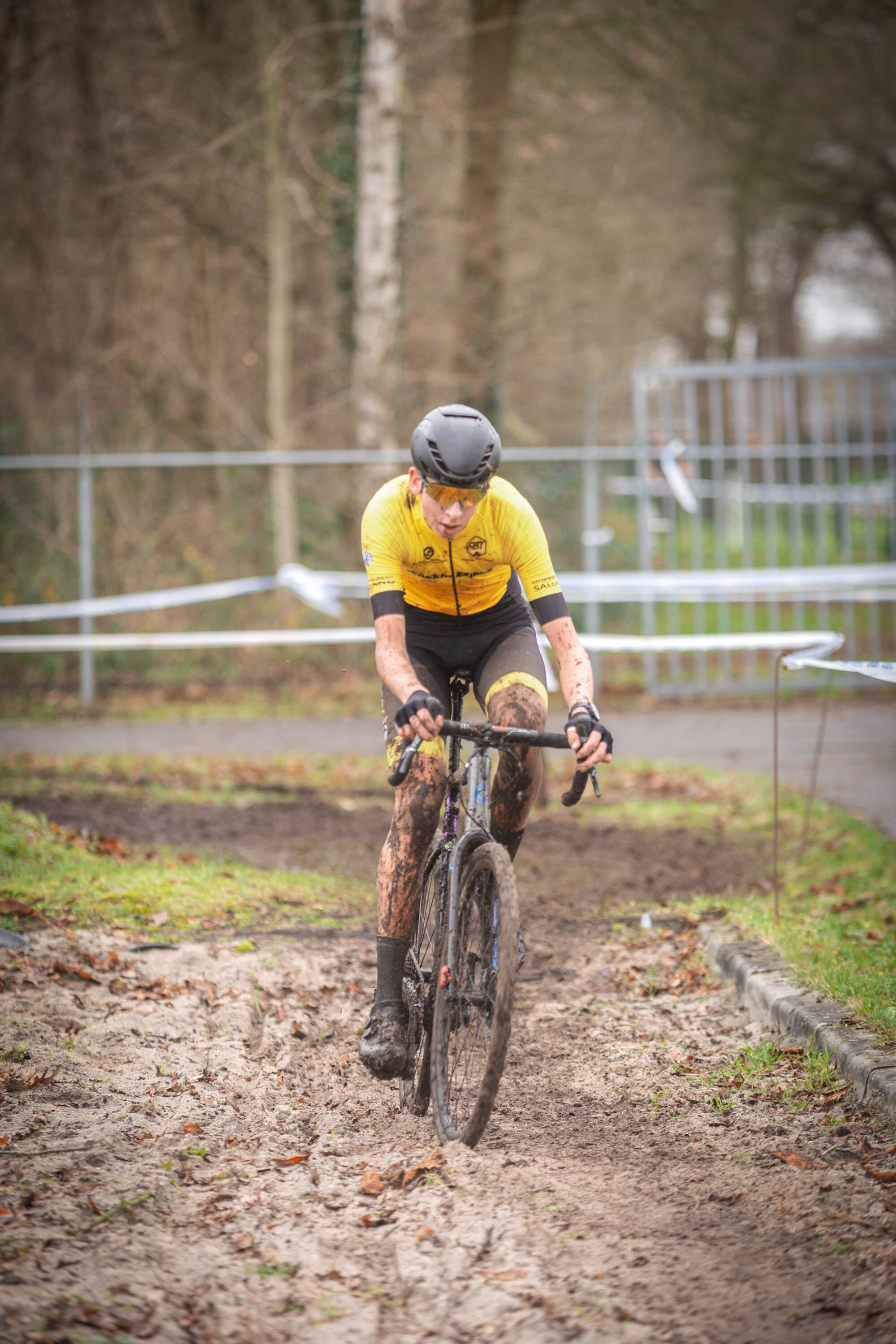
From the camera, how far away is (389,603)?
4129mm

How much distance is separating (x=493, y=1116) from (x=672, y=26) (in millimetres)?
15558

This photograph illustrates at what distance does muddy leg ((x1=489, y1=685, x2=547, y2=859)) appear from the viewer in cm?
405

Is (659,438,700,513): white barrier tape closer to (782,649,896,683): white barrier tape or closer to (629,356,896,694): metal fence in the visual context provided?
(629,356,896,694): metal fence

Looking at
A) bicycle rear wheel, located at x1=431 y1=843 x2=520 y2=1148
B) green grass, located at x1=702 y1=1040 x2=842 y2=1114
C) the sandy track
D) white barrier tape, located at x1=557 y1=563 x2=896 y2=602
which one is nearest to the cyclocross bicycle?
bicycle rear wheel, located at x1=431 y1=843 x2=520 y2=1148

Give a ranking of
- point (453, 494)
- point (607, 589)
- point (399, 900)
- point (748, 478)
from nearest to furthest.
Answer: point (453, 494) < point (399, 900) < point (607, 589) < point (748, 478)

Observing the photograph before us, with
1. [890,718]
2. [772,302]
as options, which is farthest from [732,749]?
[772,302]

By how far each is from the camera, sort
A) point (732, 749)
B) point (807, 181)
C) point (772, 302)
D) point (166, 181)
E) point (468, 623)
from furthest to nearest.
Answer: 1. point (772, 302)
2. point (807, 181)
3. point (166, 181)
4. point (732, 749)
5. point (468, 623)

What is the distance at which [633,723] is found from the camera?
11.9 m

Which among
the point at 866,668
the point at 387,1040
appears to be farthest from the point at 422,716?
the point at 866,668

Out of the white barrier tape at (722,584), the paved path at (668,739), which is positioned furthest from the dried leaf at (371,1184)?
the white barrier tape at (722,584)

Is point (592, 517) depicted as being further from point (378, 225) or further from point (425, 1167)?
point (425, 1167)

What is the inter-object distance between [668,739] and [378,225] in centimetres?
661

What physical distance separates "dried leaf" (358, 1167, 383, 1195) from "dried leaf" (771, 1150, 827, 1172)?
1144 mm

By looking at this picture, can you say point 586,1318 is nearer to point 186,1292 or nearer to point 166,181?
point 186,1292
